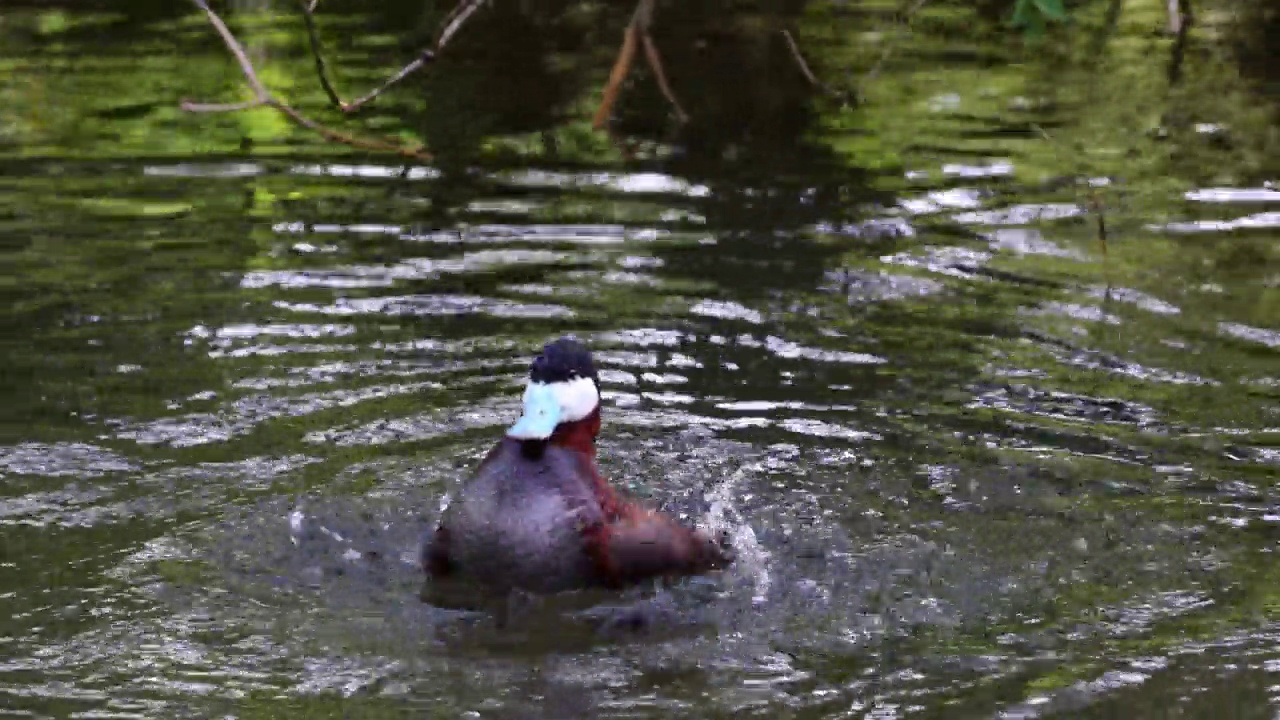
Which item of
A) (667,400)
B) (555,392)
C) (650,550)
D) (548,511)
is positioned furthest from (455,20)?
(667,400)

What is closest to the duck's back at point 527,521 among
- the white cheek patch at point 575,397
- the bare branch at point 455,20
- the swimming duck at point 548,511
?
the swimming duck at point 548,511

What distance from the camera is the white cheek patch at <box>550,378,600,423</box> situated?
21.5 ft

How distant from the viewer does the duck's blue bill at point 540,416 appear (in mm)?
6523

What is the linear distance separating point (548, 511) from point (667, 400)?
2.05 meters

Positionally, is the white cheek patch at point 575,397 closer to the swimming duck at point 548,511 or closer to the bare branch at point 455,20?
the swimming duck at point 548,511

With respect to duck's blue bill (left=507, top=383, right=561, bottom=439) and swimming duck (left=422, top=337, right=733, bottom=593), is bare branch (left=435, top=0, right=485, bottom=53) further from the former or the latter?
duck's blue bill (left=507, top=383, right=561, bottom=439)

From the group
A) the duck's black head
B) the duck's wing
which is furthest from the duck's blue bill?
the duck's wing

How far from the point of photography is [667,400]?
845 cm

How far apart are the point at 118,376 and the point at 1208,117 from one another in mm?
8554

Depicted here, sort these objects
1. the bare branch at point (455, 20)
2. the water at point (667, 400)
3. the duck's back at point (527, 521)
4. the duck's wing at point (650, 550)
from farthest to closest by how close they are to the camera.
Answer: the duck's wing at point (650, 550)
the duck's back at point (527, 521)
the water at point (667, 400)
the bare branch at point (455, 20)

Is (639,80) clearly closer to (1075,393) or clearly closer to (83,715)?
(1075,393)

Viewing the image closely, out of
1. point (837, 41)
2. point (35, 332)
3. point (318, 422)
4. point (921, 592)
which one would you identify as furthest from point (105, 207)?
point (837, 41)

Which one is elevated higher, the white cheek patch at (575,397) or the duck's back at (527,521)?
the white cheek patch at (575,397)

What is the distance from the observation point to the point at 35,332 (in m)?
9.04
